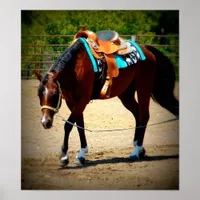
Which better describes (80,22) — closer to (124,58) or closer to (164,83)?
(124,58)

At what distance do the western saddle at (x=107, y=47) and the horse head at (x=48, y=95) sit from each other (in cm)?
45

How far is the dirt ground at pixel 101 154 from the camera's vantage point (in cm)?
691

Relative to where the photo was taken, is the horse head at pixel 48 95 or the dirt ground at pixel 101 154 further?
the dirt ground at pixel 101 154

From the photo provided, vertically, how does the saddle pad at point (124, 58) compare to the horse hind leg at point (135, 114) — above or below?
above

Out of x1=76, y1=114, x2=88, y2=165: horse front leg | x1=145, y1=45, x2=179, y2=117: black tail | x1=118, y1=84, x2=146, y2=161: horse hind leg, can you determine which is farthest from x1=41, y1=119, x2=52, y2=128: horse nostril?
x1=145, y1=45, x2=179, y2=117: black tail

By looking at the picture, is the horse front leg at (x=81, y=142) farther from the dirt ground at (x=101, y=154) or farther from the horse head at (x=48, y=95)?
Answer: the horse head at (x=48, y=95)

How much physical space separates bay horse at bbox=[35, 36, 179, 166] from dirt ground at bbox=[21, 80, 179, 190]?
6cm

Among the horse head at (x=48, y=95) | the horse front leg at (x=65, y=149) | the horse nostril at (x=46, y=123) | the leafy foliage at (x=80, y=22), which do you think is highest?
the leafy foliage at (x=80, y=22)

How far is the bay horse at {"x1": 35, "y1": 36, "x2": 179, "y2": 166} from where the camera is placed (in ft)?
22.3

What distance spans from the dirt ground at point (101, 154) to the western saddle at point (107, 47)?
9.6 inches

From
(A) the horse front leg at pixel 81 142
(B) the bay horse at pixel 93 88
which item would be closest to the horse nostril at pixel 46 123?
(B) the bay horse at pixel 93 88

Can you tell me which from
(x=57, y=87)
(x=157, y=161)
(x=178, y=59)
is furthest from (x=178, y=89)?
(x=57, y=87)

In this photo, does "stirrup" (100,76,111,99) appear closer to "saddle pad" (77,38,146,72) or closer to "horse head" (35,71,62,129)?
"saddle pad" (77,38,146,72)
